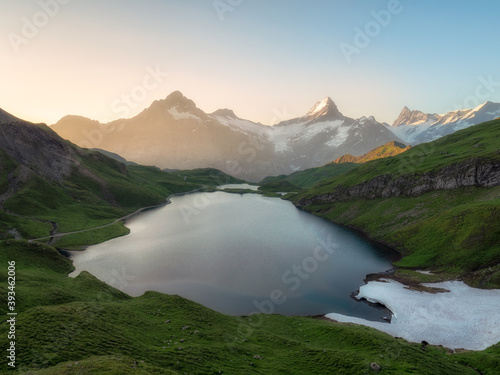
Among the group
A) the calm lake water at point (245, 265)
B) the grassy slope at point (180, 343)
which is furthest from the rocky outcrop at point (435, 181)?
the grassy slope at point (180, 343)

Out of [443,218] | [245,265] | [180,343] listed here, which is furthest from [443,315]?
[180,343]

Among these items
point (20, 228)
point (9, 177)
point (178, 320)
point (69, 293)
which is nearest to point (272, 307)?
point (178, 320)

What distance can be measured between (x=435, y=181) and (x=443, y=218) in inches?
1719

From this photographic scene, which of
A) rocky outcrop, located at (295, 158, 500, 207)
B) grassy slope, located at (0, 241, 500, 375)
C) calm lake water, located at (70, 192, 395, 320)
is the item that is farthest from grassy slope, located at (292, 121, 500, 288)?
grassy slope, located at (0, 241, 500, 375)

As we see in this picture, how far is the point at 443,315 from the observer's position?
2426 inches

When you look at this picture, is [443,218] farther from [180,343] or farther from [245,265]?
[180,343]

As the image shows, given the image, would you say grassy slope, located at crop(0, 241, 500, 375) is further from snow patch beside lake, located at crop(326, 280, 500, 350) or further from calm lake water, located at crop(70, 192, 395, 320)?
calm lake water, located at crop(70, 192, 395, 320)

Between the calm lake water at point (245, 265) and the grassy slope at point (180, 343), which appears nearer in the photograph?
the grassy slope at point (180, 343)

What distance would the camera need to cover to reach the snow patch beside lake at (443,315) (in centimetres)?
5341

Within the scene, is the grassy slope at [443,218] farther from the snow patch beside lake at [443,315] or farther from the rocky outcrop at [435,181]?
the snow patch beside lake at [443,315]

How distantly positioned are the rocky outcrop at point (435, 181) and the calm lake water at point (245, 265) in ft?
135

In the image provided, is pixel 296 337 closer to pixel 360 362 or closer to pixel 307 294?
pixel 360 362

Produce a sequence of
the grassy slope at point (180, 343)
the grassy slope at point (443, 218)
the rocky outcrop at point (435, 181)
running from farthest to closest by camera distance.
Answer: the rocky outcrop at point (435, 181) → the grassy slope at point (443, 218) → the grassy slope at point (180, 343)

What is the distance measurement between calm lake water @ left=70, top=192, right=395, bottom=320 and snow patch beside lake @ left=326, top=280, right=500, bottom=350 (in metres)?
4.96
